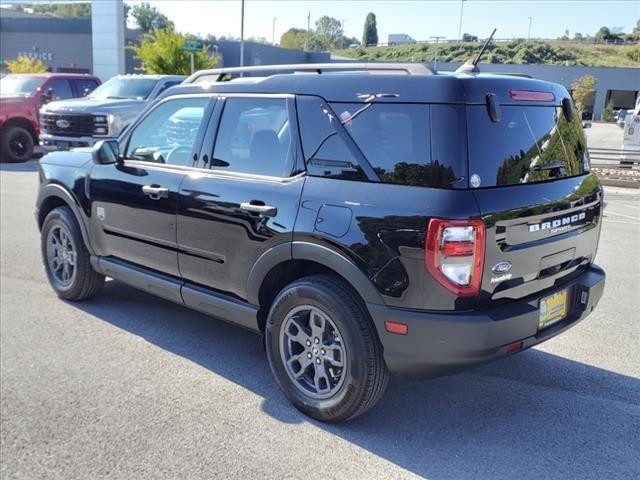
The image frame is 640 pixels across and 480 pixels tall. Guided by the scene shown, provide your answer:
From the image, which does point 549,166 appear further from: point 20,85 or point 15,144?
point 20,85

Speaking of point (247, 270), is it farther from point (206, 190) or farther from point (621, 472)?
point (621, 472)

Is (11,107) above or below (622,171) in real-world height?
above

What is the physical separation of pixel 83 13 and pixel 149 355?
12095 centimetres

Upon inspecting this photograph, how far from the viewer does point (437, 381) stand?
3.92 metres

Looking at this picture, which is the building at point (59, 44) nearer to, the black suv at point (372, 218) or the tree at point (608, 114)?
the tree at point (608, 114)

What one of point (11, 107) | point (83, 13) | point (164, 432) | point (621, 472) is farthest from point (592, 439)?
point (83, 13)

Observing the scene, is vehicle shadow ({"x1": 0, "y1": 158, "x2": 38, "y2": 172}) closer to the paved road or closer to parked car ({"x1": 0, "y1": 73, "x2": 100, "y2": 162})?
parked car ({"x1": 0, "y1": 73, "x2": 100, "y2": 162})

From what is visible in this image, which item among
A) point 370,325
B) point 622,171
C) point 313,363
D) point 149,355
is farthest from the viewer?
point 622,171

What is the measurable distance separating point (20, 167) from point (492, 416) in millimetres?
14154

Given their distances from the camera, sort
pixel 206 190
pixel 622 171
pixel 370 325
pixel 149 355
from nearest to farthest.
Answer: pixel 370 325
pixel 206 190
pixel 149 355
pixel 622 171

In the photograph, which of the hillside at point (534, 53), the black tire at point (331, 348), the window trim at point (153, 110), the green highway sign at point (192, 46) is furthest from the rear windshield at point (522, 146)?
the green highway sign at point (192, 46)

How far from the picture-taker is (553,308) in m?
3.28

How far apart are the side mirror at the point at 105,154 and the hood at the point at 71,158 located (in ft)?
1.04

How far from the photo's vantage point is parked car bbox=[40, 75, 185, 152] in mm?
12977
